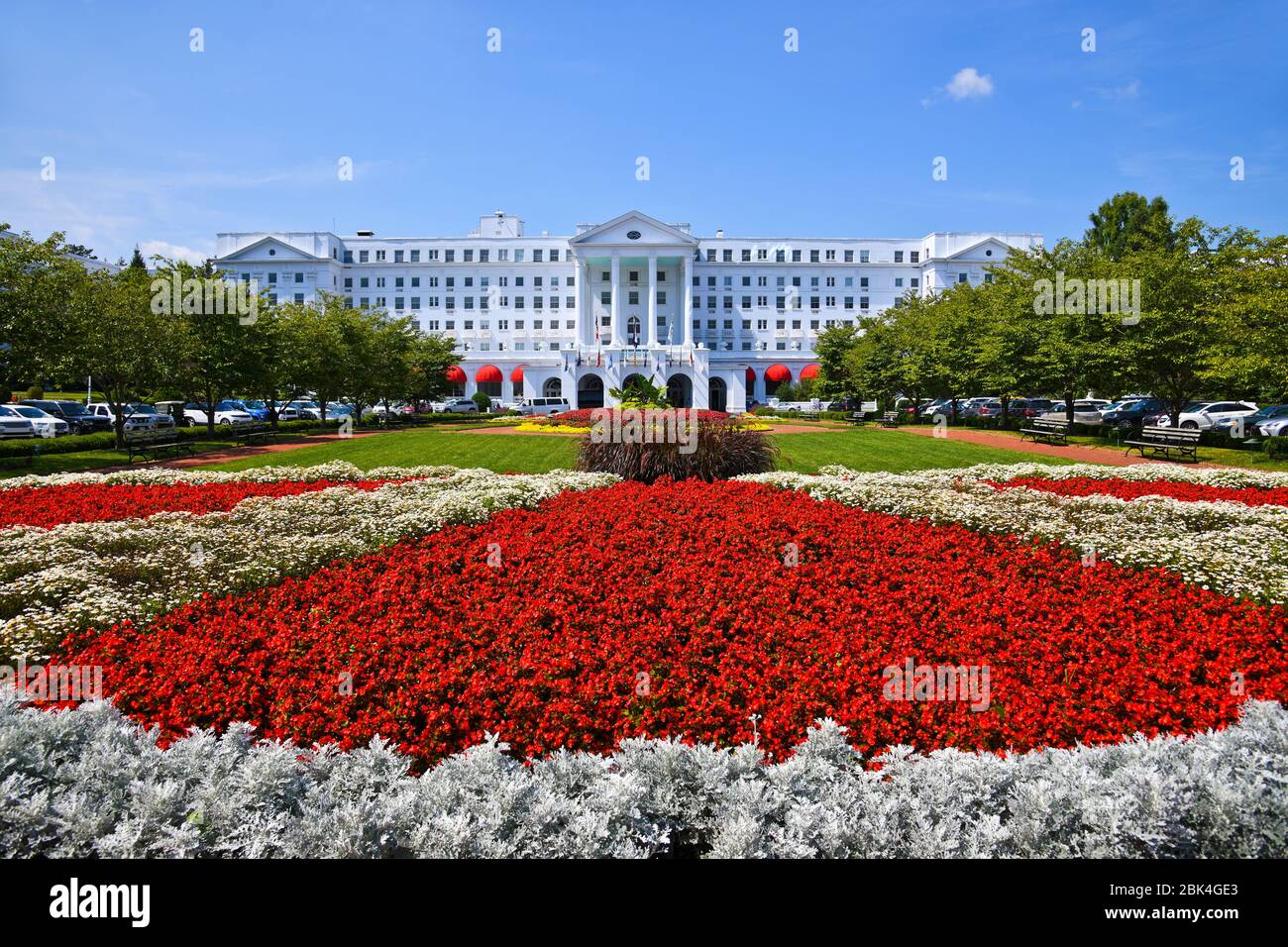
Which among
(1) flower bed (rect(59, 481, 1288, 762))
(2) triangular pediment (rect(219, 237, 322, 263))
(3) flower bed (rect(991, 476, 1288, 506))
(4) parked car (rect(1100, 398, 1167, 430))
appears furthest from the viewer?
(2) triangular pediment (rect(219, 237, 322, 263))

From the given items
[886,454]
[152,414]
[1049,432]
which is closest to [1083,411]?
[1049,432]

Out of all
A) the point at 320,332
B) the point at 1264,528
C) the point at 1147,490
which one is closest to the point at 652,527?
the point at 1264,528

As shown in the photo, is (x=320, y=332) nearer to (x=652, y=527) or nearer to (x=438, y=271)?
(x=652, y=527)

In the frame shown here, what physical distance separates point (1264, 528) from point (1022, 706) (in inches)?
255

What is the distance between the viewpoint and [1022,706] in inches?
176

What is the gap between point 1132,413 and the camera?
40.5 metres

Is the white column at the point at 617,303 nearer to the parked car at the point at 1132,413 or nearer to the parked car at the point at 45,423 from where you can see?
the parked car at the point at 1132,413

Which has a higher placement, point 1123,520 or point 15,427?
point 15,427

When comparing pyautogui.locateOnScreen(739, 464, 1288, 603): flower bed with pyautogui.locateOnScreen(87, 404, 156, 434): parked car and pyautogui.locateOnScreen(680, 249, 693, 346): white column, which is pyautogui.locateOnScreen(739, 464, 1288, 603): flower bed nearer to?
pyautogui.locateOnScreen(87, 404, 156, 434): parked car

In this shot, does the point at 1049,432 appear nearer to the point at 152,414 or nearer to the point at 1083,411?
the point at 1083,411

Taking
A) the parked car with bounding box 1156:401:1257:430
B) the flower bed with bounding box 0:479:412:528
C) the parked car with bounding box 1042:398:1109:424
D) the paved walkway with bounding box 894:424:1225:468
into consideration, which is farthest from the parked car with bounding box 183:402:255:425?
the parked car with bounding box 1156:401:1257:430

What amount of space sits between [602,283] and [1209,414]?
6732cm

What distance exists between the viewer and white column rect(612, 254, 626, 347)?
79.9 metres

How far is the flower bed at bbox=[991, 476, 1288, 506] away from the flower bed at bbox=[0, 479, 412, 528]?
40.9 ft
